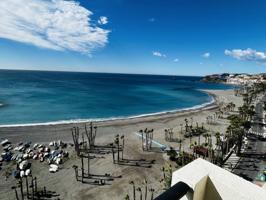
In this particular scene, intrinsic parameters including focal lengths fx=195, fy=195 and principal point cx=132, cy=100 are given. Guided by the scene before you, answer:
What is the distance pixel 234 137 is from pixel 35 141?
117 ft

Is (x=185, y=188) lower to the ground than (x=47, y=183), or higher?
higher

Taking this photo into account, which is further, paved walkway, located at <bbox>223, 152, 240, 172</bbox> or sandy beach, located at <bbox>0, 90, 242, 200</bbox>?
paved walkway, located at <bbox>223, 152, 240, 172</bbox>

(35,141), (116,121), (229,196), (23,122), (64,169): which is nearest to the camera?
(229,196)

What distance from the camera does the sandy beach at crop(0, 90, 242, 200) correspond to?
22375 millimetres

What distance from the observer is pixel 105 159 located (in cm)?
2983

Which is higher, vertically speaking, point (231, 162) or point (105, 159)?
point (231, 162)

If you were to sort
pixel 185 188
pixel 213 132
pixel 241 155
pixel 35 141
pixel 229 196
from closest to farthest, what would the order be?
pixel 185 188 < pixel 229 196 < pixel 241 155 < pixel 35 141 < pixel 213 132

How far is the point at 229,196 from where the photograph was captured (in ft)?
18.3

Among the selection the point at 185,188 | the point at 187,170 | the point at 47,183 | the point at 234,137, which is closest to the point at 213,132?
the point at 234,137

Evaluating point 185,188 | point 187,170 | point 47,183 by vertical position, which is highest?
point 185,188

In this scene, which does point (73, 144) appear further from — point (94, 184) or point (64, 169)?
point (94, 184)

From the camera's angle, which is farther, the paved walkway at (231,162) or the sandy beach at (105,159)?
the paved walkway at (231,162)

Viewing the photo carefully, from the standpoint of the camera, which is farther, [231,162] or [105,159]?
[105,159]

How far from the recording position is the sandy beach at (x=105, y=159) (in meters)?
22.4
